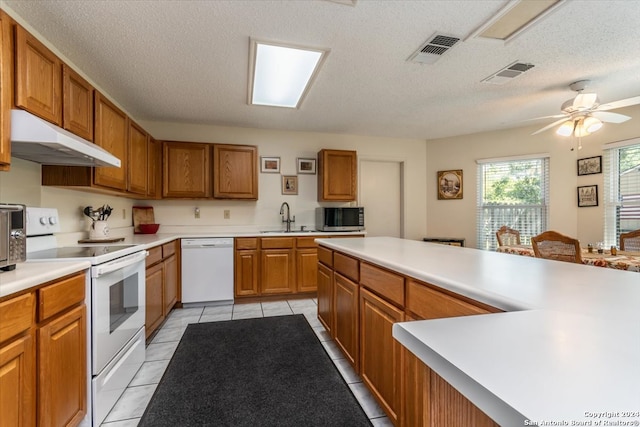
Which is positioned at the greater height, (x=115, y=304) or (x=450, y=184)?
(x=450, y=184)

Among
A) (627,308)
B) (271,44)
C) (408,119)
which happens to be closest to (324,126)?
(408,119)

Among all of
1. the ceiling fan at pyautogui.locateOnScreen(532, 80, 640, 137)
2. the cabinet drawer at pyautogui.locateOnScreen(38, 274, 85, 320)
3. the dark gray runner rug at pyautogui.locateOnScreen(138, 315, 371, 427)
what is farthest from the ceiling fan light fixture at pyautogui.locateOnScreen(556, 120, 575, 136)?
the cabinet drawer at pyautogui.locateOnScreen(38, 274, 85, 320)

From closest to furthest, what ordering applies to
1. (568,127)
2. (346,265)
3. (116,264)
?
(116,264) → (346,265) → (568,127)

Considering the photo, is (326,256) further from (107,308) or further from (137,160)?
(137,160)

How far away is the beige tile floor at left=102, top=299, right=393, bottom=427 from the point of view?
1.63m

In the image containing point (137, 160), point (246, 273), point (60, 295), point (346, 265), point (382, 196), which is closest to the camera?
point (60, 295)

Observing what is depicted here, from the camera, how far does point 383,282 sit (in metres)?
1.53

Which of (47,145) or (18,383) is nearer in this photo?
(18,383)

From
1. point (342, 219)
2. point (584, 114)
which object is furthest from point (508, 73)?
point (342, 219)

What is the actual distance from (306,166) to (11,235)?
11.6ft

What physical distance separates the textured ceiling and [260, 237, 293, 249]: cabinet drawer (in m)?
1.59

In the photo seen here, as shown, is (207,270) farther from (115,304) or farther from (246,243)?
(115,304)

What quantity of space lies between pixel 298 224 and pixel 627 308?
388 centimetres

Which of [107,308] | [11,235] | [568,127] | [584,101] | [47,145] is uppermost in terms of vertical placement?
[584,101]
